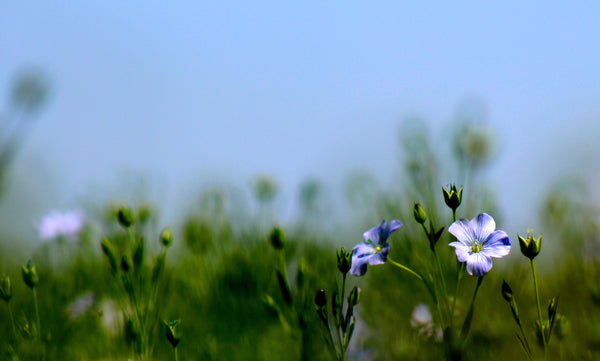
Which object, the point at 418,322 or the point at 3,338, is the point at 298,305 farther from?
the point at 3,338

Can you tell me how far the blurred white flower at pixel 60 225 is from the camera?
2854mm

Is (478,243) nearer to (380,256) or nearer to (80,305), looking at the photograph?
(380,256)

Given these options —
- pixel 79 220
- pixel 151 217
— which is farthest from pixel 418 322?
pixel 79 220

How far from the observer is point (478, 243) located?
60.0 inches

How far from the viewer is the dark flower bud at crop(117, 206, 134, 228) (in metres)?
1.98

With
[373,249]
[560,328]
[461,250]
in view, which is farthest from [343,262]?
[560,328]

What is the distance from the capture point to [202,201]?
354 centimetres

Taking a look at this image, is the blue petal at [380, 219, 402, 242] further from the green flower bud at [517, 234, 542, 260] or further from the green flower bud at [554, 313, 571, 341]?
the green flower bud at [554, 313, 571, 341]

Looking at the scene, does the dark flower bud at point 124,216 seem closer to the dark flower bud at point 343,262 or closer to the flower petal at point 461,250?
the dark flower bud at point 343,262

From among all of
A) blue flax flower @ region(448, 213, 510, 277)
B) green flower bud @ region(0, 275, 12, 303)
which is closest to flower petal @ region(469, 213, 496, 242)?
blue flax flower @ region(448, 213, 510, 277)

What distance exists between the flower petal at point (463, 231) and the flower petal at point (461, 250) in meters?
0.02

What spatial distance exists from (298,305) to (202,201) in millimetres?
1627

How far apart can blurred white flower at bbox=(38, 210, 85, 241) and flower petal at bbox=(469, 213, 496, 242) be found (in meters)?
2.10

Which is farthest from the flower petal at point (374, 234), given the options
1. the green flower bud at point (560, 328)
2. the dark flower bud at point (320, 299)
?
the green flower bud at point (560, 328)
